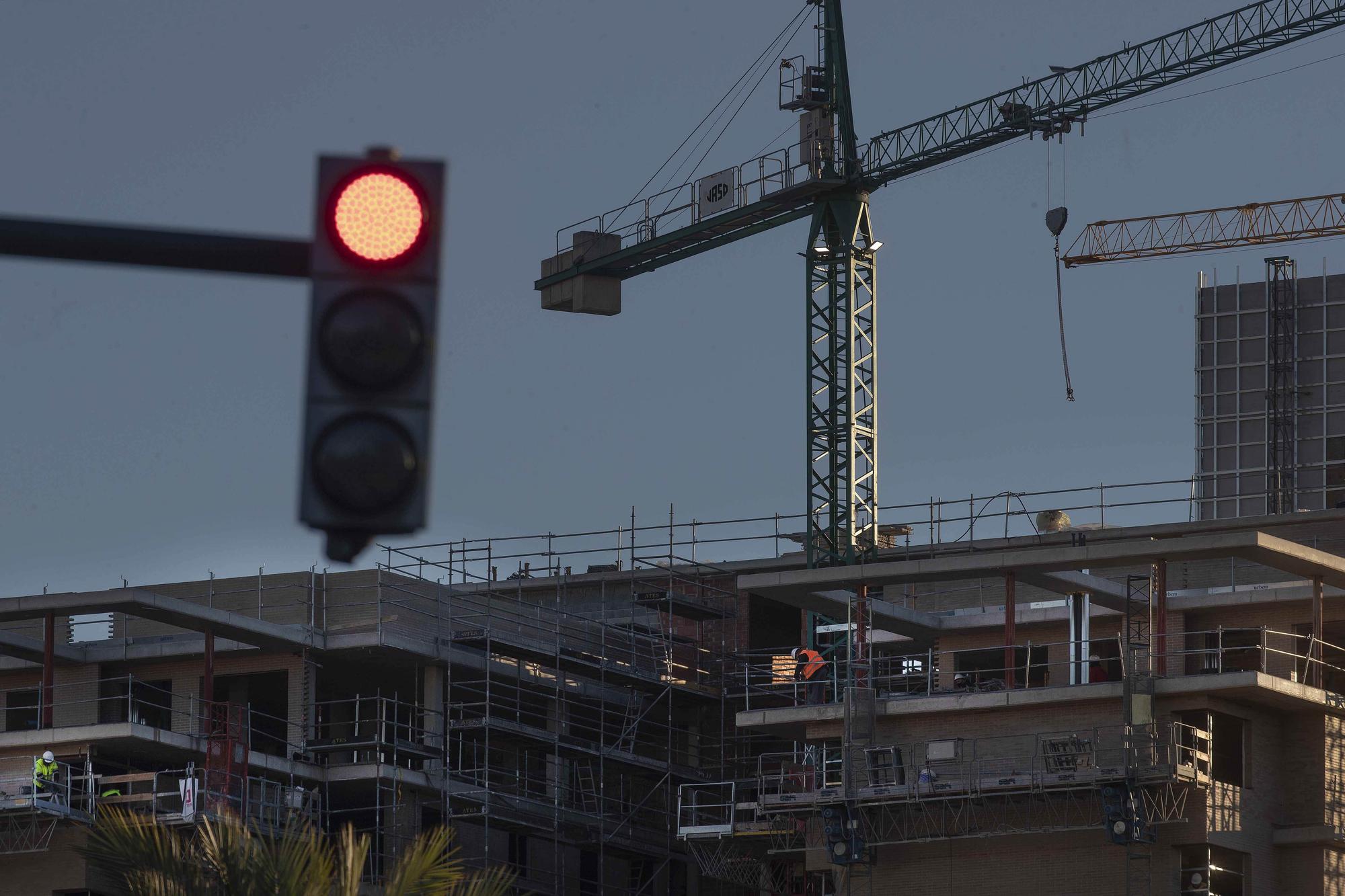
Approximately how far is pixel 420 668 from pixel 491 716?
2462 mm

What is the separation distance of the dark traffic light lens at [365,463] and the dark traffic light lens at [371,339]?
18cm

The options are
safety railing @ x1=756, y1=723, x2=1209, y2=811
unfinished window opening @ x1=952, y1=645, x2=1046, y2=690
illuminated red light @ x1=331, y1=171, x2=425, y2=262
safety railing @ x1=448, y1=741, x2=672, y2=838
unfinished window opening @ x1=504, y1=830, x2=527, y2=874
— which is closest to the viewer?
illuminated red light @ x1=331, y1=171, x2=425, y2=262

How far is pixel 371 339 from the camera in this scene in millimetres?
10680

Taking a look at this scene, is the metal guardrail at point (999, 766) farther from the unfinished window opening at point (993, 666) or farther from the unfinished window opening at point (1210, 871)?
the unfinished window opening at point (993, 666)

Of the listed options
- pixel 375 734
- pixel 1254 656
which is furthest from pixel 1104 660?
pixel 375 734

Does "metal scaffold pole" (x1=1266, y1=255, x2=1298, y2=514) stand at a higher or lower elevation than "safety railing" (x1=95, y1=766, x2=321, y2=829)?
higher

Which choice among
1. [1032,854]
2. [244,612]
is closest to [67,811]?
[244,612]

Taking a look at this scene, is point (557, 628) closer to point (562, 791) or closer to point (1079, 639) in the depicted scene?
point (562, 791)

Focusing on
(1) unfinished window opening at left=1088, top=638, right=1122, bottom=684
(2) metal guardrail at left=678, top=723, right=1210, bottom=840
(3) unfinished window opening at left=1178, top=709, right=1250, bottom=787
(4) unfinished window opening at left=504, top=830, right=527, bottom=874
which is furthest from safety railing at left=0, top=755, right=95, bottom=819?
(3) unfinished window opening at left=1178, top=709, right=1250, bottom=787

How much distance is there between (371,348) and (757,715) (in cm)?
5840

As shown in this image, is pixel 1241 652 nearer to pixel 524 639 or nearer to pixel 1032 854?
pixel 1032 854

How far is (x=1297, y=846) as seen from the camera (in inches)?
2416

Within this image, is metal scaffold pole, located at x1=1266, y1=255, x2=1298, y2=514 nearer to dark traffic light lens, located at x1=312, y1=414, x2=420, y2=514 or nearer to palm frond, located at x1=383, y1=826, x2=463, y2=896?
palm frond, located at x1=383, y1=826, x2=463, y2=896

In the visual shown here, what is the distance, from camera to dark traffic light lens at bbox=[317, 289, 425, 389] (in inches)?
421
